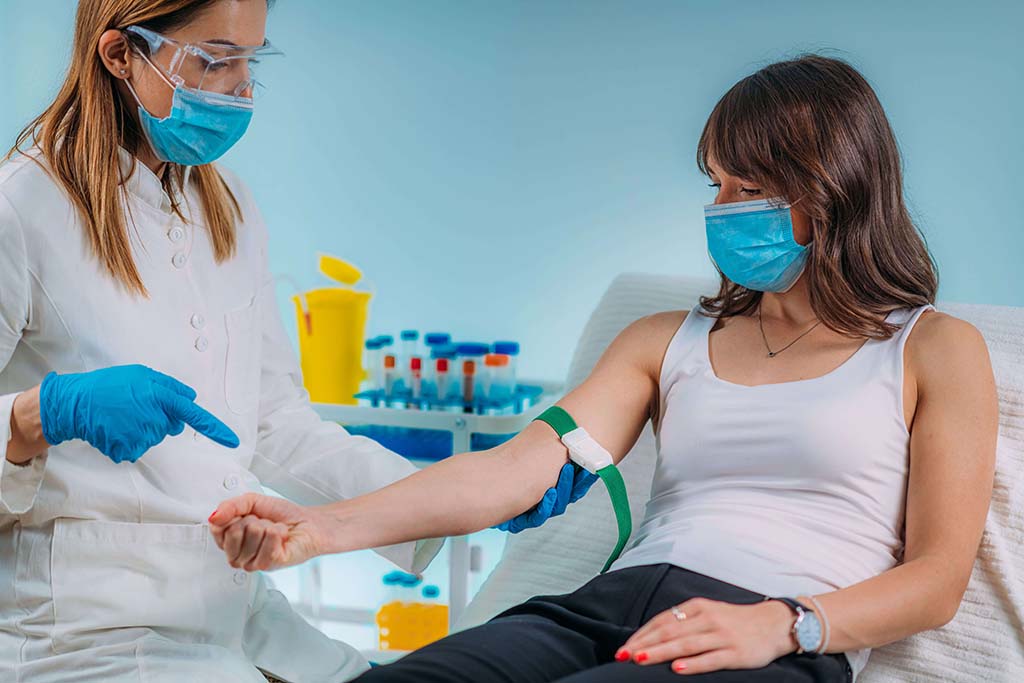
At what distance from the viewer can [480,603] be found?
177 centimetres

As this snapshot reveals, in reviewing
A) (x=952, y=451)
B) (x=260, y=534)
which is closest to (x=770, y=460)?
(x=952, y=451)

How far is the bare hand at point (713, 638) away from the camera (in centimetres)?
119

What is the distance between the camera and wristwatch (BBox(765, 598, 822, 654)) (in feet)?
4.03

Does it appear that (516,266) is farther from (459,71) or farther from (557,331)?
(459,71)

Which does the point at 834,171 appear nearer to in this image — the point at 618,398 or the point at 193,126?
the point at 618,398

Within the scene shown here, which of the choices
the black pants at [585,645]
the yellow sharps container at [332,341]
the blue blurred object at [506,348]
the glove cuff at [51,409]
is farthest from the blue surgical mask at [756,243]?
the yellow sharps container at [332,341]

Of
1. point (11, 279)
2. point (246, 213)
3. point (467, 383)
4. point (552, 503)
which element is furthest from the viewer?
point (467, 383)

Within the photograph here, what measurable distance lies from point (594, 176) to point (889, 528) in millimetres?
2042

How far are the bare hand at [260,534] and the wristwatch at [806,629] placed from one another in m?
0.56

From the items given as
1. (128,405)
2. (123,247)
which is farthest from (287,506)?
(123,247)

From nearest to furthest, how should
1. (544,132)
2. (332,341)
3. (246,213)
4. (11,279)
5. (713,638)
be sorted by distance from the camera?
(713,638)
(11,279)
(246,213)
(332,341)
(544,132)

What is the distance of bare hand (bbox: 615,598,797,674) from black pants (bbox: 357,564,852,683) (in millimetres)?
12

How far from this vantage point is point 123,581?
139 centimetres

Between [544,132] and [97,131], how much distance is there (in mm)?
2075
